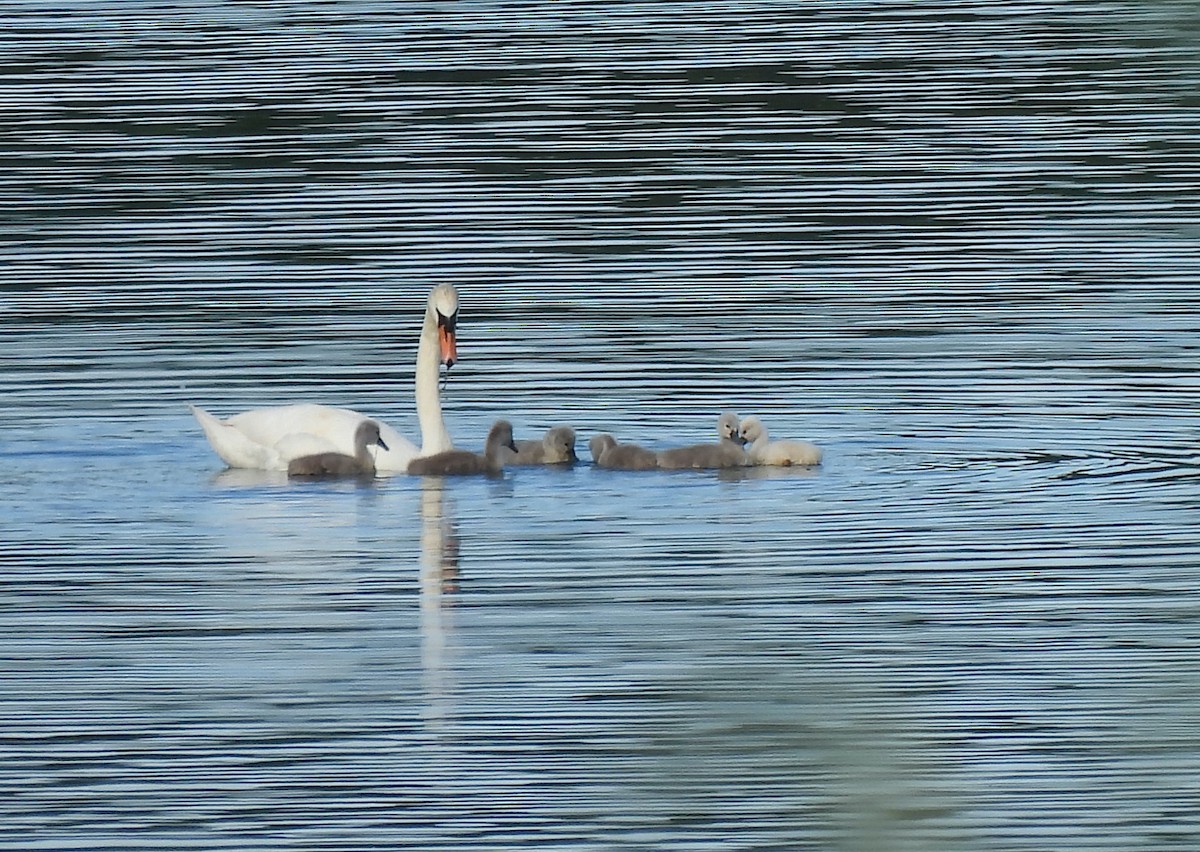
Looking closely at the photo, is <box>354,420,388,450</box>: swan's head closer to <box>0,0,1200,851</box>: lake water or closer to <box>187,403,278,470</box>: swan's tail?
<box>0,0,1200,851</box>: lake water

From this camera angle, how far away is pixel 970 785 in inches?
285

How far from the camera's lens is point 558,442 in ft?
41.4

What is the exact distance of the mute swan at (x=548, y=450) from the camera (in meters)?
12.6

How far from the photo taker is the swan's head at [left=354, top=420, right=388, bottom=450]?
12786mm

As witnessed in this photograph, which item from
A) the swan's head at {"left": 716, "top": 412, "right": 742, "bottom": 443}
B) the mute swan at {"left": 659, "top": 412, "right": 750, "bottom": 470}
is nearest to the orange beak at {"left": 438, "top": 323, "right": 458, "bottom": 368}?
the mute swan at {"left": 659, "top": 412, "right": 750, "bottom": 470}

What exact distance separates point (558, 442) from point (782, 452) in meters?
1.04

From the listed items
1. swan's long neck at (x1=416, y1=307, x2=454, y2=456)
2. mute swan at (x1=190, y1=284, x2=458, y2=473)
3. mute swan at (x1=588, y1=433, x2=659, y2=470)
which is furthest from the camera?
swan's long neck at (x1=416, y1=307, x2=454, y2=456)

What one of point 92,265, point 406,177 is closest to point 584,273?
point 92,265

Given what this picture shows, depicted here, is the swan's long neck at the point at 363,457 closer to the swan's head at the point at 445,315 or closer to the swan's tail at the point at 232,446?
the swan's tail at the point at 232,446

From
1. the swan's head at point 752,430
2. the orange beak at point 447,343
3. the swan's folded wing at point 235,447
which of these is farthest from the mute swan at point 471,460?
the swan's head at point 752,430

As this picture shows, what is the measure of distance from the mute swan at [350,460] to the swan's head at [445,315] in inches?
24.6

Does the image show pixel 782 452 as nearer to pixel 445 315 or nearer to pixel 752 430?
pixel 752 430

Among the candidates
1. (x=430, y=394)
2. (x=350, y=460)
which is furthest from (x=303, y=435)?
(x=430, y=394)

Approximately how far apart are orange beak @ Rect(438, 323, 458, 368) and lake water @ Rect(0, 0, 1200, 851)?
58 cm
